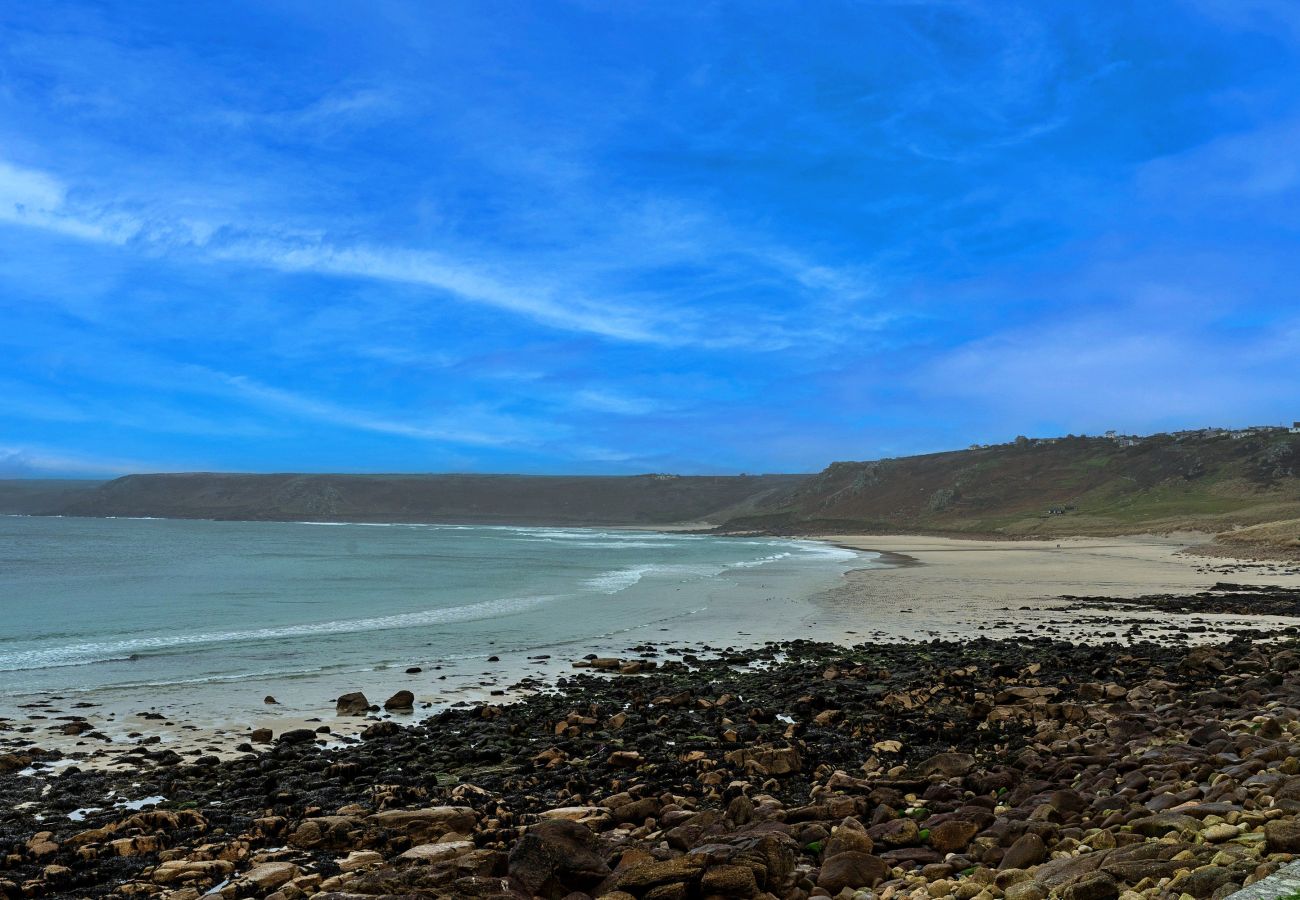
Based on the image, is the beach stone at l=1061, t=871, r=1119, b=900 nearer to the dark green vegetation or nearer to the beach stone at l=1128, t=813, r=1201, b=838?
the dark green vegetation

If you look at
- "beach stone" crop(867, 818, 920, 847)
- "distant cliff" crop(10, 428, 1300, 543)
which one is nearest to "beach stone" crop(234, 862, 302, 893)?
"beach stone" crop(867, 818, 920, 847)

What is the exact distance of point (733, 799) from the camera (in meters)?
7.71

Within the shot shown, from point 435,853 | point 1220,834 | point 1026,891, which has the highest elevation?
point 1220,834

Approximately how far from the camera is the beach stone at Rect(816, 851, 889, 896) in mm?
5711

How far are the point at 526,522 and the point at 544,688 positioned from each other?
174 metres

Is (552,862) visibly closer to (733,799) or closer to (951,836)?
(733,799)

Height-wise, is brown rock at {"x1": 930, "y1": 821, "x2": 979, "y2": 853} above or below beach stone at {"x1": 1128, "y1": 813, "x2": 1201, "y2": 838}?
below

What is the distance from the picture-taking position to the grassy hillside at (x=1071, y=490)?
257 ft

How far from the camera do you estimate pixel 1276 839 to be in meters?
4.82

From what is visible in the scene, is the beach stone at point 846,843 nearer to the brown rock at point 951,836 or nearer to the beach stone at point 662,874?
the brown rock at point 951,836

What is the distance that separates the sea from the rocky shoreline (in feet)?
12.1

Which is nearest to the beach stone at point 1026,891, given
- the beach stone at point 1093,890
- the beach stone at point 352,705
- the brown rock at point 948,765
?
the beach stone at point 1093,890

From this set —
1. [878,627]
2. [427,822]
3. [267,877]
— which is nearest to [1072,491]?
[878,627]

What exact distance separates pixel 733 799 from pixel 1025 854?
2725 millimetres
